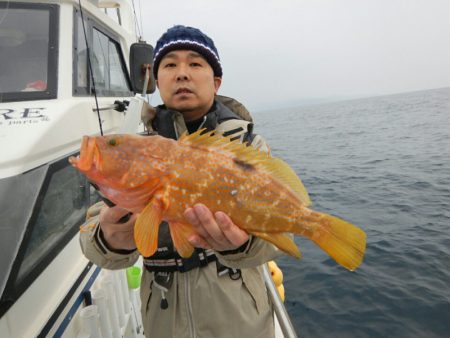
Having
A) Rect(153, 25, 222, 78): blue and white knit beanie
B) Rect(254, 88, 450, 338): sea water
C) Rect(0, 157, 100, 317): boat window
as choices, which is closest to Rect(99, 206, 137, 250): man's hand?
Rect(0, 157, 100, 317): boat window

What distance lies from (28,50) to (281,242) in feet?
11.6

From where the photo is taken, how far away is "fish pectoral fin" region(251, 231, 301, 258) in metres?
2.12

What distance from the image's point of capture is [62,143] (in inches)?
118

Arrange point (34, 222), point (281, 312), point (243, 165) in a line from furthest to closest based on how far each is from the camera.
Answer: point (281, 312) < point (34, 222) < point (243, 165)

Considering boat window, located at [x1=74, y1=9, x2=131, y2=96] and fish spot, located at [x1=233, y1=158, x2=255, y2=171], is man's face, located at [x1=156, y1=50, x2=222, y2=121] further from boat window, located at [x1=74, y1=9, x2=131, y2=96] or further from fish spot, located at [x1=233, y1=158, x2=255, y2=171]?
boat window, located at [x1=74, y1=9, x2=131, y2=96]

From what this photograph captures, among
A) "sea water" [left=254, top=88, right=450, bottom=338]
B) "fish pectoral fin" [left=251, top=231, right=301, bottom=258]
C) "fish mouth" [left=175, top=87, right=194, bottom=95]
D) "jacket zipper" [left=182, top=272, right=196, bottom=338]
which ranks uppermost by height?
"fish mouth" [left=175, top=87, right=194, bottom=95]

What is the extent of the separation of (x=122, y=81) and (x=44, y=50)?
109 inches

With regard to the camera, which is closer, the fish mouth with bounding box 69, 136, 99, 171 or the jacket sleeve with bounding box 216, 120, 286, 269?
the fish mouth with bounding box 69, 136, 99, 171

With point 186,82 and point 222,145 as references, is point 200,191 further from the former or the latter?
point 186,82

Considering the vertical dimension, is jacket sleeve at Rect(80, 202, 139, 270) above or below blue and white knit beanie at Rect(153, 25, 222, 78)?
below

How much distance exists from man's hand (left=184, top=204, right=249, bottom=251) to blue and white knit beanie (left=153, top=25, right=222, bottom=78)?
167 cm

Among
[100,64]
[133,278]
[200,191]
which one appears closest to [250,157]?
[200,191]

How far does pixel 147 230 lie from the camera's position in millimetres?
1946

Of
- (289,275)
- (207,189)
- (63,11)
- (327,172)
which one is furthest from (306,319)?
(327,172)
